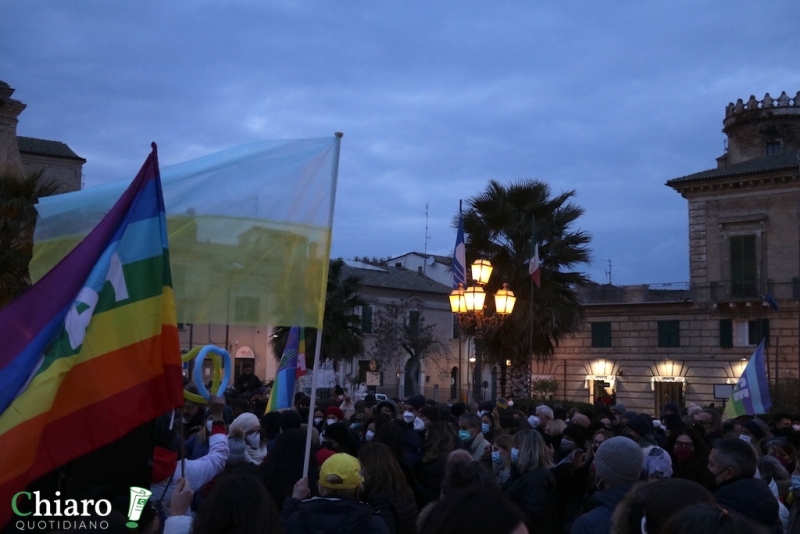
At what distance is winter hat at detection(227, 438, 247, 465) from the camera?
6.83 metres

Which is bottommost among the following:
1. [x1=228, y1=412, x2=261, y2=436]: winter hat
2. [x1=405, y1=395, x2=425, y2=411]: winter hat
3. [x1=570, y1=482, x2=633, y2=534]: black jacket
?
[x1=570, y1=482, x2=633, y2=534]: black jacket

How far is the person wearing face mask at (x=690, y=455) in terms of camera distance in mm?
7648

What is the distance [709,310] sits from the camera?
42344 millimetres

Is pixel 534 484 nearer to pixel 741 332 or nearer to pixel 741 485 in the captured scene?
pixel 741 485

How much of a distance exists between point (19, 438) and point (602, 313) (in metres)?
43.3

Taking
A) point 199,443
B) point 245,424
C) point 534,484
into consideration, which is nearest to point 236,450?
point 245,424

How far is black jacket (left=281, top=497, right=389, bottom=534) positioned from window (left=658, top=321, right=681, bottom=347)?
1611 inches

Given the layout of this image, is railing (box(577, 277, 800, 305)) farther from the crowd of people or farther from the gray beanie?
the gray beanie

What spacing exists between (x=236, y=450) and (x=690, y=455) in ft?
12.8

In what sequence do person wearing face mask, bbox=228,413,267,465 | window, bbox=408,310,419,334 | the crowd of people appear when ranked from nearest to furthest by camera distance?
the crowd of people → person wearing face mask, bbox=228,413,267,465 → window, bbox=408,310,419,334

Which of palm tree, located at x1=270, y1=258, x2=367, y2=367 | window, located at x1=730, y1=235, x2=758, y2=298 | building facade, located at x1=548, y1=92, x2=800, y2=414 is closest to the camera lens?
palm tree, located at x1=270, y1=258, x2=367, y2=367

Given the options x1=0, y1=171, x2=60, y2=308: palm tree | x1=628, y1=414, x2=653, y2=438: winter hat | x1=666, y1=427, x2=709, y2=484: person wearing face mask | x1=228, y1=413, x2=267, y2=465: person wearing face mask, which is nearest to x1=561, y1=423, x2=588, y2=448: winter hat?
x1=628, y1=414, x2=653, y2=438: winter hat

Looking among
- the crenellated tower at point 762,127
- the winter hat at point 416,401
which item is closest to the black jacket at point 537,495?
the winter hat at point 416,401

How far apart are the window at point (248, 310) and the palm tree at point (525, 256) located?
72.5ft
